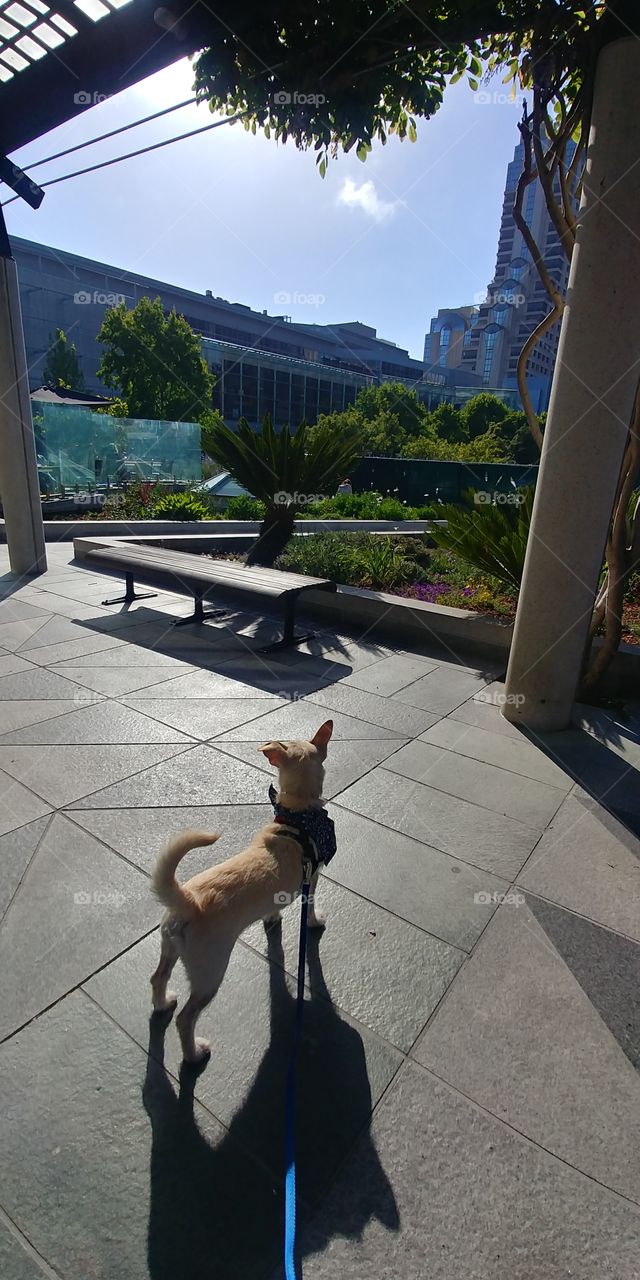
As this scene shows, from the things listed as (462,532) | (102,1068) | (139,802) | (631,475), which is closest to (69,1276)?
(102,1068)

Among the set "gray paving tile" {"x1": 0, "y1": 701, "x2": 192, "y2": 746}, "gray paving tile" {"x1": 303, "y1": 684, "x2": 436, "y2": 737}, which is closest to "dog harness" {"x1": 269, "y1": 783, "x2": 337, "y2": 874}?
"gray paving tile" {"x1": 0, "y1": 701, "x2": 192, "y2": 746}

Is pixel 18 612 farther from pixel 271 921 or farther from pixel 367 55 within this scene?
pixel 367 55

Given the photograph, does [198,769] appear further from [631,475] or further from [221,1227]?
[631,475]

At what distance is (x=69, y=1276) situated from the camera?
131 cm

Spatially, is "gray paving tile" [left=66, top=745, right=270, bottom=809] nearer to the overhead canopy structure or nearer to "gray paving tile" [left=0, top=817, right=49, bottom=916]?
"gray paving tile" [left=0, top=817, right=49, bottom=916]

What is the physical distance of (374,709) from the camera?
4.62 m

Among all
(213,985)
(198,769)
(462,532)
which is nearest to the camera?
(213,985)

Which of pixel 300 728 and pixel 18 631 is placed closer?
pixel 300 728

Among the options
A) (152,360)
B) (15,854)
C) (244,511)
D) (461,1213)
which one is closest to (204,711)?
(15,854)

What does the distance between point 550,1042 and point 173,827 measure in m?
1.88

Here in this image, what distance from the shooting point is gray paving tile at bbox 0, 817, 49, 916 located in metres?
2.48

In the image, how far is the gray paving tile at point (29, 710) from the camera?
158 inches

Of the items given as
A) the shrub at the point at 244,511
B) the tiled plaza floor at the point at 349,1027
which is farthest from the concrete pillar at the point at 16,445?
the shrub at the point at 244,511

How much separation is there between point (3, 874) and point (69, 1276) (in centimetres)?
158
